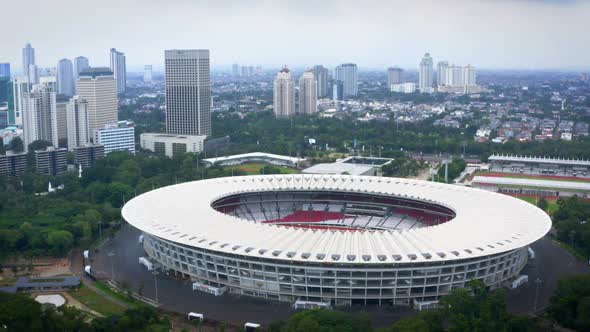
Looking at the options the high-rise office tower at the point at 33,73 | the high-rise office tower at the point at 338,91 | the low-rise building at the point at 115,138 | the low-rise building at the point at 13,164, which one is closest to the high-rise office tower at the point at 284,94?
the low-rise building at the point at 115,138

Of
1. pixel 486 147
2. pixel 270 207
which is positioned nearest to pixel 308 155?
pixel 486 147

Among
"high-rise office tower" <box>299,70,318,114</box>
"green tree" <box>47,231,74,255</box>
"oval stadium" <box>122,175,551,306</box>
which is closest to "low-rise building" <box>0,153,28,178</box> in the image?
"green tree" <box>47,231,74,255</box>

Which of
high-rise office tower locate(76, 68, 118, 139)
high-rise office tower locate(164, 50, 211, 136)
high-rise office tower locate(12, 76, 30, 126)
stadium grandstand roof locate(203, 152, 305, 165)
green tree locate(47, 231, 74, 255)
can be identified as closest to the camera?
green tree locate(47, 231, 74, 255)

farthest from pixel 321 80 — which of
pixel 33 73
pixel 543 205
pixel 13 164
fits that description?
pixel 543 205

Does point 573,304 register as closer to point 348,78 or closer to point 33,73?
point 33,73

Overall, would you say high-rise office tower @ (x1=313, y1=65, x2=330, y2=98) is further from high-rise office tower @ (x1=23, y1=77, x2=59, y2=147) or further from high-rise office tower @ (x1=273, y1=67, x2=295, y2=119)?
high-rise office tower @ (x1=23, y1=77, x2=59, y2=147)

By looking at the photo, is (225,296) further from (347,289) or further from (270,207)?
(270,207)

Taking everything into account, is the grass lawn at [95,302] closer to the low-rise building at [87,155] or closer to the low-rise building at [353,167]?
the low-rise building at [353,167]

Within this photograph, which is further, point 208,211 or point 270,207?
point 270,207
